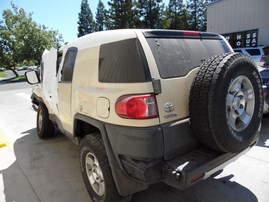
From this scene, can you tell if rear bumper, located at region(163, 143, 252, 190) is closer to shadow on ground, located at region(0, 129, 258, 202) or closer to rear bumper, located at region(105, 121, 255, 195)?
rear bumper, located at region(105, 121, 255, 195)

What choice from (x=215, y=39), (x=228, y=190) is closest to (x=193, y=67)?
(x=215, y=39)

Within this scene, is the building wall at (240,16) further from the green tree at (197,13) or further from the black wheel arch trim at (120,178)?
the green tree at (197,13)

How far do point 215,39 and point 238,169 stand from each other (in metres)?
1.84

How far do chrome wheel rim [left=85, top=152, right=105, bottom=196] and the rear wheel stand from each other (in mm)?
2300

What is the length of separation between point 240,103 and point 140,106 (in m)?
1.10

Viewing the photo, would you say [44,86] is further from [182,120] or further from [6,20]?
[6,20]

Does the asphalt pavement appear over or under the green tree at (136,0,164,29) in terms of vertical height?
under

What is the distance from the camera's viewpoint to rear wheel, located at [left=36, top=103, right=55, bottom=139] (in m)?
4.55

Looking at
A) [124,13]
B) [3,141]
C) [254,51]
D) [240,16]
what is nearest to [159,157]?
[3,141]

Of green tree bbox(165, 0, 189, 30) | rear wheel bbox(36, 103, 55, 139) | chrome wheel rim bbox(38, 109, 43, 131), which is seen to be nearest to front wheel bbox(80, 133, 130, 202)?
rear wheel bbox(36, 103, 55, 139)

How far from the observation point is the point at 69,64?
3.08 meters

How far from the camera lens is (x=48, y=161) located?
150 inches

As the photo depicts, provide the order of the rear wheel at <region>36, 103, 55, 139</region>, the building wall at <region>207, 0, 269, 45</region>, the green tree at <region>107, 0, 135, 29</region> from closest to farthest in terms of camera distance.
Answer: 1. the rear wheel at <region>36, 103, 55, 139</region>
2. the building wall at <region>207, 0, 269, 45</region>
3. the green tree at <region>107, 0, 135, 29</region>

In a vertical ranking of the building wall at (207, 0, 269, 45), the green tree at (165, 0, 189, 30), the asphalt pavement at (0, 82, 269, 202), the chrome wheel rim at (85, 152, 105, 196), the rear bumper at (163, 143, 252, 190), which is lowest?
the asphalt pavement at (0, 82, 269, 202)
